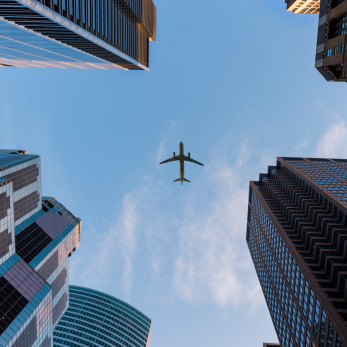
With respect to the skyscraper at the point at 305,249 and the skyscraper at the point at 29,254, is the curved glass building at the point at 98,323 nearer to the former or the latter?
the skyscraper at the point at 29,254

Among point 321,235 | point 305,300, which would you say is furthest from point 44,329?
point 321,235

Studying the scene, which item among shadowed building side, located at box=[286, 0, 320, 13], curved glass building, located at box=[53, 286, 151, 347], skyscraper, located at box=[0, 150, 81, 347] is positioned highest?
shadowed building side, located at box=[286, 0, 320, 13]

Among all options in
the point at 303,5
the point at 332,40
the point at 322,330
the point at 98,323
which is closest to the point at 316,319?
the point at 322,330

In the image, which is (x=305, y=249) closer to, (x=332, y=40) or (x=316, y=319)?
(x=316, y=319)

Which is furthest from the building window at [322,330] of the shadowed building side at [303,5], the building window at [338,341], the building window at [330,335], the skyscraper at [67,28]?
the skyscraper at [67,28]

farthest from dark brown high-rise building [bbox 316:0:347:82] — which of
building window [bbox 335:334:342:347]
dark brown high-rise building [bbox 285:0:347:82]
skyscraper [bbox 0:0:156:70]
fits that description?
building window [bbox 335:334:342:347]

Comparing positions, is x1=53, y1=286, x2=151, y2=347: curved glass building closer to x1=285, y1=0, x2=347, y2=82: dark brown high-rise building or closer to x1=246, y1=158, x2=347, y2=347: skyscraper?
x1=246, y1=158, x2=347, y2=347: skyscraper
